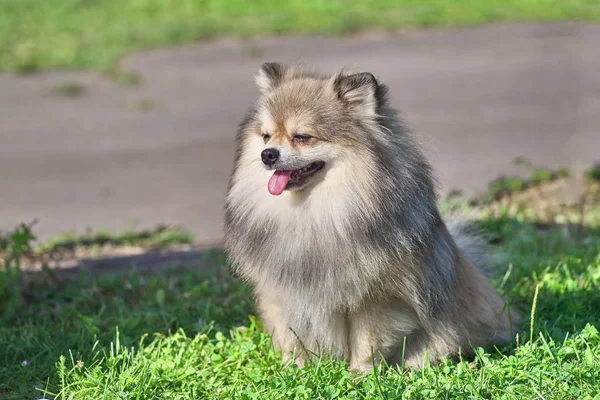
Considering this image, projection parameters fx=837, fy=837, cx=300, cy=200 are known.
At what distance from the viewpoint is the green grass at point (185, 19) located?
12031 mm

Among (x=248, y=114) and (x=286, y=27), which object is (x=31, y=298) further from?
(x=286, y=27)

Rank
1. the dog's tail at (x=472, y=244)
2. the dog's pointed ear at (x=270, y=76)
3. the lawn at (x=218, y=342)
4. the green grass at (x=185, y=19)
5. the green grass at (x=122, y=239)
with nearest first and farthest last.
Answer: the lawn at (x=218, y=342) → the dog's pointed ear at (x=270, y=76) → the dog's tail at (x=472, y=244) → the green grass at (x=122, y=239) → the green grass at (x=185, y=19)

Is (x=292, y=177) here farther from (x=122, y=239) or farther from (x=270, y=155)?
(x=122, y=239)

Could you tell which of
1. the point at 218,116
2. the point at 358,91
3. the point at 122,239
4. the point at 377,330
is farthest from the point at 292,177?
the point at 218,116

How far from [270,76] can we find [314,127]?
47 cm

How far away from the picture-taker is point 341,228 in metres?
3.73

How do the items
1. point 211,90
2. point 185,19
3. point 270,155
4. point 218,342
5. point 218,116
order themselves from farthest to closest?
point 185,19, point 211,90, point 218,116, point 218,342, point 270,155

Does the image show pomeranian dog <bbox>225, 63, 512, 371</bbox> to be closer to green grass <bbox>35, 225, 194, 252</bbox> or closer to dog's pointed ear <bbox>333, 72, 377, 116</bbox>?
dog's pointed ear <bbox>333, 72, 377, 116</bbox>

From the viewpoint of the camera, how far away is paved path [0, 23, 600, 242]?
7.83 meters

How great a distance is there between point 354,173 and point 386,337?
0.79 meters

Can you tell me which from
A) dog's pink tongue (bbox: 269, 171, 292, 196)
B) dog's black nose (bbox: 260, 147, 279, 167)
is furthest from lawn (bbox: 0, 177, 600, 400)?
dog's black nose (bbox: 260, 147, 279, 167)

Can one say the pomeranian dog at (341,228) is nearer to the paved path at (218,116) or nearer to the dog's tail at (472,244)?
the dog's tail at (472,244)

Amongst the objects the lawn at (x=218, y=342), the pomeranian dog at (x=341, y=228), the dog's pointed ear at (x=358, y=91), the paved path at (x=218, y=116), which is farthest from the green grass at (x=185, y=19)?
the dog's pointed ear at (x=358, y=91)

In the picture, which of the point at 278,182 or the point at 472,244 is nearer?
the point at 278,182
